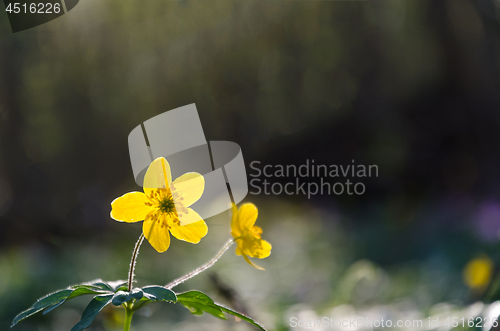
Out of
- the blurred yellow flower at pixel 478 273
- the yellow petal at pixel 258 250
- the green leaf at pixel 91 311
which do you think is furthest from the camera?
the blurred yellow flower at pixel 478 273

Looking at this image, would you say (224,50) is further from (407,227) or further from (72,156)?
(407,227)

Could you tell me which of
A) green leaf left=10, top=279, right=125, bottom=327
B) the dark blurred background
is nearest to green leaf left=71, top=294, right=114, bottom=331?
green leaf left=10, top=279, right=125, bottom=327

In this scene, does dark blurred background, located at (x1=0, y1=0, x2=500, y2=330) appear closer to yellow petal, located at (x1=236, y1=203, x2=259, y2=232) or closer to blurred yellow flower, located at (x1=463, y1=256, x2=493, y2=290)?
blurred yellow flower, located at (x1=463, y1=256, x2=493, y2=290)

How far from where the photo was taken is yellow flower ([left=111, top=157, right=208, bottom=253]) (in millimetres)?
281

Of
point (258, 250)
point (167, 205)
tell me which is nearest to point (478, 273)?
point (258, 250)

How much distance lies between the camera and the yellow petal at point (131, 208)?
274 millimetres

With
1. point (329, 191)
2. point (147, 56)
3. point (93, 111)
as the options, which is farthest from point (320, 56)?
point (93, 111)

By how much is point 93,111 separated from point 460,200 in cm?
122

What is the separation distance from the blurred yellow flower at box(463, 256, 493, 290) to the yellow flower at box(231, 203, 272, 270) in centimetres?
56

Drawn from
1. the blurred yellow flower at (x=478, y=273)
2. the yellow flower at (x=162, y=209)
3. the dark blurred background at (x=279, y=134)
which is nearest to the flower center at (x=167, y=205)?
the yellow flower at (x=162, y=209)

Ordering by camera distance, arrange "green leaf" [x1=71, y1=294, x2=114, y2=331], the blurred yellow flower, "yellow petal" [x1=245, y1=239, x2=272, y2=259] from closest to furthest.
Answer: "green leaf" [x1=71, y1=294, x2=114, y2=331]
"yellow petal" [x1=245, y1=239, x2=272, y2=259]
the blurred yellow flower

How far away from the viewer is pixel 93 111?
2.97 feet

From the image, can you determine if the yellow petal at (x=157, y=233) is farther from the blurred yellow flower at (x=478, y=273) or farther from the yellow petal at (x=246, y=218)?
the blurred yellow flower at (x=478, y=273)

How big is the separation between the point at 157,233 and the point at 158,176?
0.05 metres
